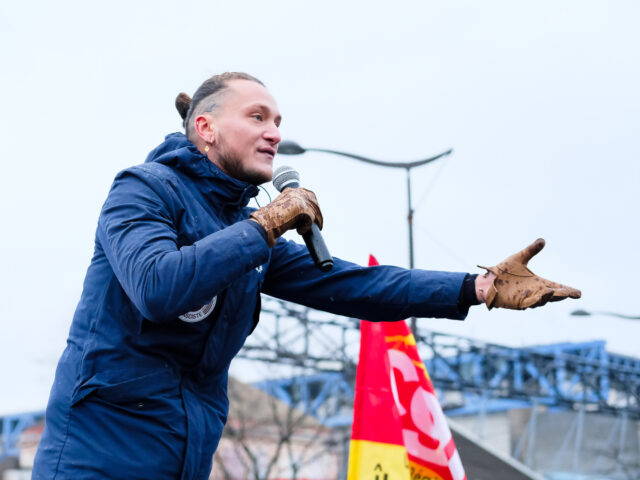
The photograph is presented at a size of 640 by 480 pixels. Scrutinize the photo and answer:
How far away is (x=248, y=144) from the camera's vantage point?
315 centimetres

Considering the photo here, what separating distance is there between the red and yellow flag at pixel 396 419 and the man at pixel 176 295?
8.12 feet

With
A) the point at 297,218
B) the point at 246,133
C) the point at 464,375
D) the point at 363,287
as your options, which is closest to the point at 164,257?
the point at 297,218

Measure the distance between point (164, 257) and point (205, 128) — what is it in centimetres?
77

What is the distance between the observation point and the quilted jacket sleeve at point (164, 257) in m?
2.56

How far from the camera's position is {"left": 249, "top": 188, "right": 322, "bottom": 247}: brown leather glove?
2766 millimetres

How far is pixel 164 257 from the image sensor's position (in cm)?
259

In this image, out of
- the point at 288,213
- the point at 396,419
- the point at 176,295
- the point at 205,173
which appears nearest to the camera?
the point at 176,295

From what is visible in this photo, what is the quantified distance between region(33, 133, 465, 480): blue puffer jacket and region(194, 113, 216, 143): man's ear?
107 millimetres

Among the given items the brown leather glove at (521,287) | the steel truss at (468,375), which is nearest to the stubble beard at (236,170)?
the brown leather glove at (521,287)

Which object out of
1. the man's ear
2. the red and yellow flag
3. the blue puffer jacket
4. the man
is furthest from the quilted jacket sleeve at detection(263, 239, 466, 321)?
the red and yellow flag

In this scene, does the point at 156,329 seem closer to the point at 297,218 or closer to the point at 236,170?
the point at 297,218

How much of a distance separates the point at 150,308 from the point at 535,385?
3377 centimetres

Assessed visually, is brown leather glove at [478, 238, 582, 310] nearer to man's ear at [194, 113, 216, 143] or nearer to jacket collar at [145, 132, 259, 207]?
jacket collar at [145, 132, 259, 207]

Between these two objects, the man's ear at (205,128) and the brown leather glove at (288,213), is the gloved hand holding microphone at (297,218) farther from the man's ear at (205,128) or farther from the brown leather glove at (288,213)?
the man's ear at (205,128)
